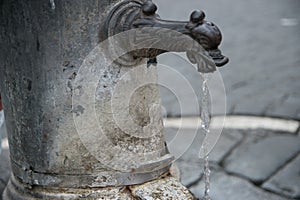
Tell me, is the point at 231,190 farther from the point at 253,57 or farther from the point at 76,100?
the point at 253,57

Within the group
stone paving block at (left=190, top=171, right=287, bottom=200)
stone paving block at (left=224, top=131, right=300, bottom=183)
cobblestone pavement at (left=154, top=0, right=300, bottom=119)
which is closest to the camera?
stone paving block at (left=190, top=171, right=287, bottom=200)

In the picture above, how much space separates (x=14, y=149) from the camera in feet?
5.69

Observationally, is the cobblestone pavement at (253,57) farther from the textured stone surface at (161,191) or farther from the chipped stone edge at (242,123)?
the textured stone surface at (161,191)

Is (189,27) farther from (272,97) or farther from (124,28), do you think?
(272,97)

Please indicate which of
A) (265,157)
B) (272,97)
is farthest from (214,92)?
(265,157)

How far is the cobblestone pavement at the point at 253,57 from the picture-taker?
3.20 metres

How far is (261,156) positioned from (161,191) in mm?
1041

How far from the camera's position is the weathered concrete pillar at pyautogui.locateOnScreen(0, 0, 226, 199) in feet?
5.04

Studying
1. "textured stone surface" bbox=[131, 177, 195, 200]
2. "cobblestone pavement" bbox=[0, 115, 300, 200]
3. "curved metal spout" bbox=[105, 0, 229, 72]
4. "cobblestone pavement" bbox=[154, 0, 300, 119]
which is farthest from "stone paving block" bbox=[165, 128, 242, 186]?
"curved metal spout" bbox=[105, 0, 229, 72]

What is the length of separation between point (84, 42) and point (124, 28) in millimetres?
116

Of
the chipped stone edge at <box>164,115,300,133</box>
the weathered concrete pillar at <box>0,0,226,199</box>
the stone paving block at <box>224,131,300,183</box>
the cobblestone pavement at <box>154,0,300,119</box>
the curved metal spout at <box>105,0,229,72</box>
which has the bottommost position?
the cobblestone pavement at <box>154,0,300,119</box>

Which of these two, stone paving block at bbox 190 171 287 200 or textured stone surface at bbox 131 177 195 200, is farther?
stone paving block at bbox 190 171 287 200

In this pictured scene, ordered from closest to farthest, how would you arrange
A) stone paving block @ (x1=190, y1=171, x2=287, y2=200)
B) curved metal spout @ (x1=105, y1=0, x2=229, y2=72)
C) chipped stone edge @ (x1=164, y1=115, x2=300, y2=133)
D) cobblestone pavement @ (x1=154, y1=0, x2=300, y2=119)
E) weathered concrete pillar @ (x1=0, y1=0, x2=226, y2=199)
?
curved metal spout @ (x1=105, y1=0, x2=229, y2=72), weathered concrete pillar @ (x1=0, y1=0, x2=226, y2=199), stone paving block @ (x1=190, y1=171, x2=287, y2=200), chipped stone edge @ (x1=164, y1=115, x2=300, y2=133), cobblestone pavement @ (x1=154, y1=0, x2=300, y2=119)

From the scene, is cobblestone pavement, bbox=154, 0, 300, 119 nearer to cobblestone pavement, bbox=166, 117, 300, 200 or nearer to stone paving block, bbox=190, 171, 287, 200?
cobblestone pavement, bbox=166, 117, 300, 200
